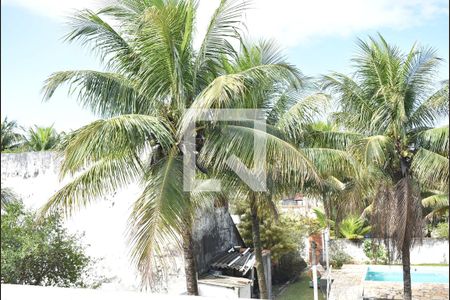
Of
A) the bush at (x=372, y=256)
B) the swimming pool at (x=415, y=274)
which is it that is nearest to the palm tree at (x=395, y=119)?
the bush at (x=372, y=256)

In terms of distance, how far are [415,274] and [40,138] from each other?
8.36 m

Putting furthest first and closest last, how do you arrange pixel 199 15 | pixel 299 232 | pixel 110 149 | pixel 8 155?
pixel 299 232
pixel 8 155
pixel 199 15
pixel 110 149

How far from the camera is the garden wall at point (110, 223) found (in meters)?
6.36

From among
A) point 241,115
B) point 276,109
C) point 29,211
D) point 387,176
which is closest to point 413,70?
point 387,176

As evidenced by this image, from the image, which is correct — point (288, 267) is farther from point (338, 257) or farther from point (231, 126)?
point (231, 126)

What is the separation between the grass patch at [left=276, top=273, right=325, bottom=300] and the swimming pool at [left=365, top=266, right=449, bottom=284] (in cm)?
120

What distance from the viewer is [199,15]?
4.58 m

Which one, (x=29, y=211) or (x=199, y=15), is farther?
(x=29, y=211)

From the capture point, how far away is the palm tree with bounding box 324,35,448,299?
16.9 ft

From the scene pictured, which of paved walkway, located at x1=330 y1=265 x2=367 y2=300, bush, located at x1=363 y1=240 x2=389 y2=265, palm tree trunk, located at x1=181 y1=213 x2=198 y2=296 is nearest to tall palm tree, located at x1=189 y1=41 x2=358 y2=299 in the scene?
palm tree trunk, located at x1=181 y1=213 x2=198 y2=296

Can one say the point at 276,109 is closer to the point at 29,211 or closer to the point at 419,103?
the point at 419,103

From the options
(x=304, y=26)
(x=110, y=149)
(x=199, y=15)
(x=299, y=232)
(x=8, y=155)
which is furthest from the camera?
(x=299, y=232)

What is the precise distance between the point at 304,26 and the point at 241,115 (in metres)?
1.74

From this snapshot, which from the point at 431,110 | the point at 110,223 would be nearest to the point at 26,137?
the point at 110,223
